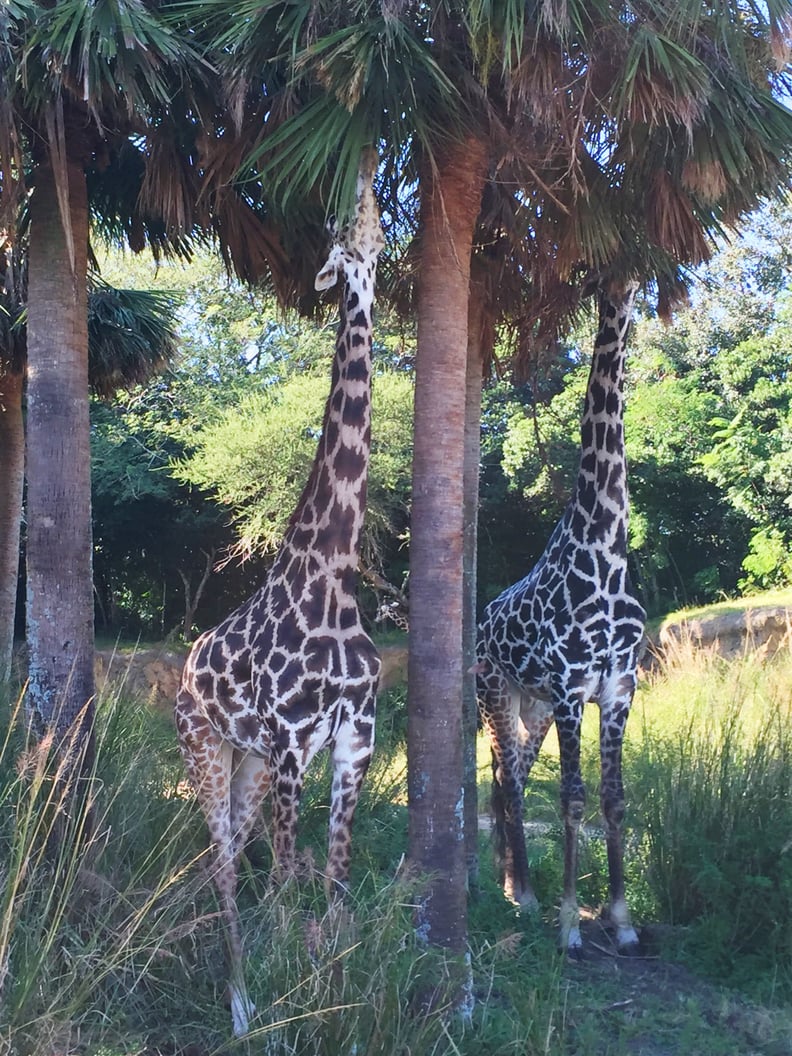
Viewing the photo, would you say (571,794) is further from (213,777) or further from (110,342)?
(110,342)

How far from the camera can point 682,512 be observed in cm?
2083

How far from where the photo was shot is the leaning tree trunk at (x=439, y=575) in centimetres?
573

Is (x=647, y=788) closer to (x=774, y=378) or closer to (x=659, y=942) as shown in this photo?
(x=659, y=942)

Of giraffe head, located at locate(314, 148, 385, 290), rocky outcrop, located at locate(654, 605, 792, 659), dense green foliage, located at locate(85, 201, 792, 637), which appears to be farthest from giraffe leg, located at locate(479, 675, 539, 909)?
dense green foliage, located at locate(85, 201, 792, 637)

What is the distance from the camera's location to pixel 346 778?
19.4 ft

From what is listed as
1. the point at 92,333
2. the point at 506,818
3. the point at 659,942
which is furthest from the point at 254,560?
the point at 659,942

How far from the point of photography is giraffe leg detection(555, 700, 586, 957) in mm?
7105

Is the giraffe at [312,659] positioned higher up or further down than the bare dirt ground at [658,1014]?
higher up

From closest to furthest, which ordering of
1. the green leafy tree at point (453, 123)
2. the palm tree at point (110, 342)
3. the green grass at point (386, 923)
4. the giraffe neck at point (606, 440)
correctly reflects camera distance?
the green grass at point (386, 923), the green leafy tree at point (453, 123), the giraffe neck at point (606, 440), the palm tree at point (110, 342)

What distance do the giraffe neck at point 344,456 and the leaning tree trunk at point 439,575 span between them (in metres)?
0.42

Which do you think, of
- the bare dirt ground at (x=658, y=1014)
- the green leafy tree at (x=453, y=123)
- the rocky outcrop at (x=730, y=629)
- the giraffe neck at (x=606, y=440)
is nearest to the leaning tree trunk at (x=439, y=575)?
the green leafy tree at (x=453, y=123)

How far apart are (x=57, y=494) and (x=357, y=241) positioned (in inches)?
99.1

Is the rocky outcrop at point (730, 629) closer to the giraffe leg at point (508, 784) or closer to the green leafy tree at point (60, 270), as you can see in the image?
the giraffe leg at point (508, 784)

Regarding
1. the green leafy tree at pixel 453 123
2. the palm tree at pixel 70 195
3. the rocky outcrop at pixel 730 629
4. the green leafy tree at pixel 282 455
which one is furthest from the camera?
the green leafy tree at pixel 282 455
